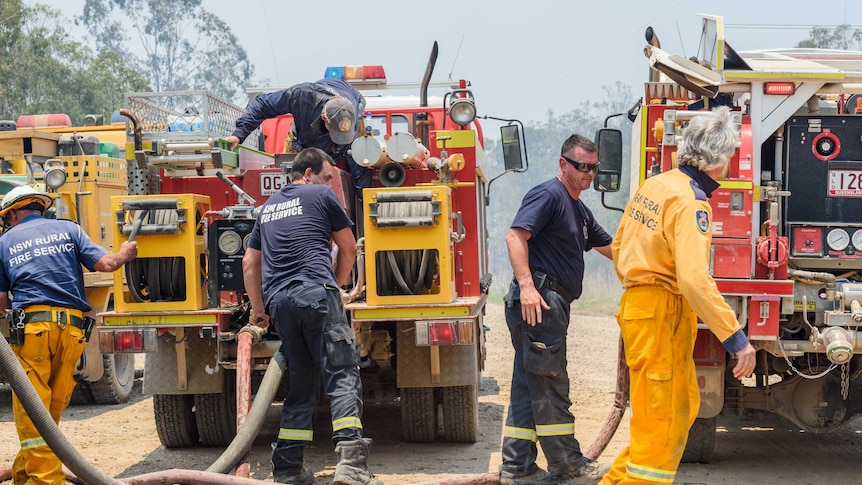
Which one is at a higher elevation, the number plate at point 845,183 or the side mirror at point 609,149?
the side mirror at point 609,149

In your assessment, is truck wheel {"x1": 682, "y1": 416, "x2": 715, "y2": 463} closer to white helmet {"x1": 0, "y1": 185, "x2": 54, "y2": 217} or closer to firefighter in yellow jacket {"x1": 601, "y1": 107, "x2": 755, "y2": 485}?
firefighter in yellow jacket {"x1": 601, "y1": 107, "x2": 755, "y2": 485}

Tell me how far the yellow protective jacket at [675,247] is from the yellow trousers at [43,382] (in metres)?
3.22

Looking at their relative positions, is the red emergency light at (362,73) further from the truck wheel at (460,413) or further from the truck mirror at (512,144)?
the truck wheel at (460,413)

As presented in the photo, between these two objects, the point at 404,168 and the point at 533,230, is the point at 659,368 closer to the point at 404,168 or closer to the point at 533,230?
the point at 533,230

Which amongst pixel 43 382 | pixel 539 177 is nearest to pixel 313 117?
pixel 43 382

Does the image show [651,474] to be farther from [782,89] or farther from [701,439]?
[782,89]

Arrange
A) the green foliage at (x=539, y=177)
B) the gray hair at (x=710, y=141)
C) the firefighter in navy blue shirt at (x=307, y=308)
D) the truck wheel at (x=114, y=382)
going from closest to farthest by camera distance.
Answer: the gray hair at (x=710, y=141), the firefighter in navy blue shirt at (x=307, y=308), the truck wheel at (x=114, y=382), the green foliage at (x=539, y=177)

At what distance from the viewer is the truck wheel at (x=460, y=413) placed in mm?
8047

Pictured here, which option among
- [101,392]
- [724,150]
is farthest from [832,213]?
[101,392]

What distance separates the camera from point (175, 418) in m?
8.03

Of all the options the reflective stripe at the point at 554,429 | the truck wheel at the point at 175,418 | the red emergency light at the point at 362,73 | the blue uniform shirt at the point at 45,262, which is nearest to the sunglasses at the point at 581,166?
the reflective stripe at the point at 554,429

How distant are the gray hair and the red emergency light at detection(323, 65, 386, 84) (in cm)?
539

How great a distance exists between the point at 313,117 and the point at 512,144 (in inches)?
70.0

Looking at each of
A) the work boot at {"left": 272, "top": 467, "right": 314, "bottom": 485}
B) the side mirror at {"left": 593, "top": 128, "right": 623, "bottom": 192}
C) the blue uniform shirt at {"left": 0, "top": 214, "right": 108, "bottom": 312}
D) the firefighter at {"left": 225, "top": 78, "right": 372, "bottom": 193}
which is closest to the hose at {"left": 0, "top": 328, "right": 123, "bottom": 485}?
the blue uniform shirt at {"left": 0, "top": 214, "right": 108, "bottom": 312}
